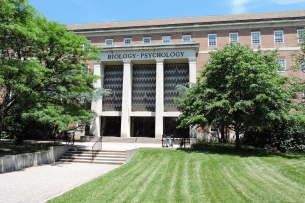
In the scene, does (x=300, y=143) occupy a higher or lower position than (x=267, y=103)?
lower

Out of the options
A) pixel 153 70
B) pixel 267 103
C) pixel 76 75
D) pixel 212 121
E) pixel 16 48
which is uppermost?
pixel 153 70

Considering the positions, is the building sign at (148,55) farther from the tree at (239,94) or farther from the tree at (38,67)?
the tree at (38,67)

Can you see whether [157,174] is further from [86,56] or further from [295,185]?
[86,56]

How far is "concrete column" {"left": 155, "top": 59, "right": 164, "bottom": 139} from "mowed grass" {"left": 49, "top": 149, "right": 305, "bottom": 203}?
1304 cm

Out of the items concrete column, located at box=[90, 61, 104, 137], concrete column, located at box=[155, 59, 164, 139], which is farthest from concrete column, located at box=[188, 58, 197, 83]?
concrete column, located at box=[90, 61, 104, 137]

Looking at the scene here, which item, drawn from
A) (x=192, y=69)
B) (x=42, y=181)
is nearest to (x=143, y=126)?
(x=192, y=69)

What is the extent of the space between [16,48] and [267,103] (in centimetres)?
1544

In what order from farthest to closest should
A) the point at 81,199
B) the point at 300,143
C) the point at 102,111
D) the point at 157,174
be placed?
1. the point at 102,111
2. the point at 300,143
3. the point at 157,174
4. the point at 81,199

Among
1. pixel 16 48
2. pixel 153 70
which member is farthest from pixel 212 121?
pixel 153 70

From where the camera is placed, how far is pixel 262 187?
26.4 ft

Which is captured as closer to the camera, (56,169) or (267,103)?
(56,169)

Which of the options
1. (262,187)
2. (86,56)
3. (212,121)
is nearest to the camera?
(262,187)

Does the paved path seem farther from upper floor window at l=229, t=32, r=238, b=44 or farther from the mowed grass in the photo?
upper floor window at l=229, t=32, r=238, b=44

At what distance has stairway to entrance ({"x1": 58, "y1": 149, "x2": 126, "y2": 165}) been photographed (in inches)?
571
